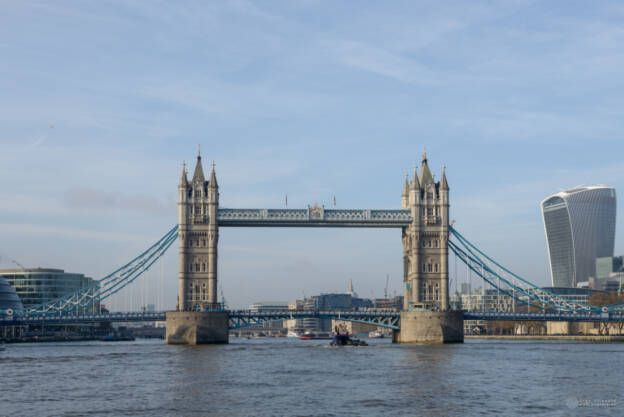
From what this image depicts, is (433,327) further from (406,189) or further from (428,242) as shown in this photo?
(406,189)

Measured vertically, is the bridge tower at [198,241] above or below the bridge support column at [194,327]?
above

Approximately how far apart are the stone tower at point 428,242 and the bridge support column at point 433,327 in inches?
202

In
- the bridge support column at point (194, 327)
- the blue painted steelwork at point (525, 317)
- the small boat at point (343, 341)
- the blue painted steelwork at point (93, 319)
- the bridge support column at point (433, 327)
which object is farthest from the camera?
the small boat at point (343, 341)

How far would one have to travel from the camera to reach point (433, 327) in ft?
443

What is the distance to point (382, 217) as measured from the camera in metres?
143

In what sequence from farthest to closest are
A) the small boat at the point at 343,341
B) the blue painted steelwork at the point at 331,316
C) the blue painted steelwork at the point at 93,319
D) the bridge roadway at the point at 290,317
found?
the small boat at the point at 343,341
the blue painted steelwork at the point at 93,319
the bridge roadway at the point at 290,317
the blue painted steelwork at the point at 331,316

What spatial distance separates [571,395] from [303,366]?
115 feet

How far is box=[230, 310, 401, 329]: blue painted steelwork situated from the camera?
139750mm

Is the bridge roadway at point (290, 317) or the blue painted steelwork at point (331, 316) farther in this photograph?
the bridge roadway at point (290, 317)

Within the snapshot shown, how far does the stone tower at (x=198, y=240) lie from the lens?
13875cm

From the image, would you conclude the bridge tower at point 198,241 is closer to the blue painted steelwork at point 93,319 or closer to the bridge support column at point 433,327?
the blue painted steelwork at point 93,319

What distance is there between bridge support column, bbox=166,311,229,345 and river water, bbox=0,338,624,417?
84.7 feet

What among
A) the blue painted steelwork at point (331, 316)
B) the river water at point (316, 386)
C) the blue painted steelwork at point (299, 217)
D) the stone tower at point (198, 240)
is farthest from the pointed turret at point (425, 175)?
A: the river water at point (316, 386)

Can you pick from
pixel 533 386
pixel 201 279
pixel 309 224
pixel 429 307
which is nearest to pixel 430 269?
pixel 429 307
